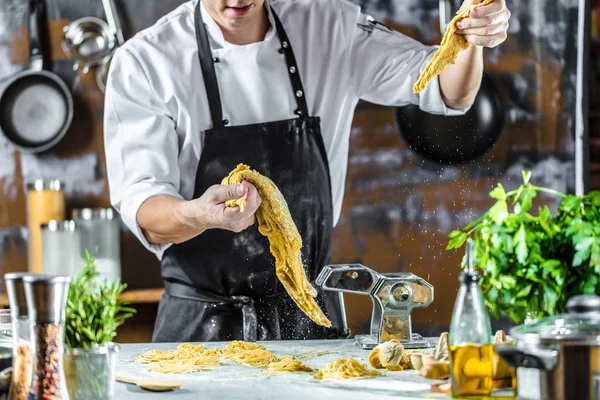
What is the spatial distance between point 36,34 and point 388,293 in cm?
263

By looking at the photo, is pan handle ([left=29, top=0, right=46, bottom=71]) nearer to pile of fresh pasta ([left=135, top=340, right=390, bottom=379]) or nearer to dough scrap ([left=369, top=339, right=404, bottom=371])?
pile of fresh pasta ([left=135, top=340, right=390, bottom=379])

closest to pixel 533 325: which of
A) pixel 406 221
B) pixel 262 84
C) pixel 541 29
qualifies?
pixel 262 84

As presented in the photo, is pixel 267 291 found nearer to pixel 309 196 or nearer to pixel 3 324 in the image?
pixel 309 196

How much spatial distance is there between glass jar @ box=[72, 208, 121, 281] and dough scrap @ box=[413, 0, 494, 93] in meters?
2.02

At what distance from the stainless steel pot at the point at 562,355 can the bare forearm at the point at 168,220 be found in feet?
4.90

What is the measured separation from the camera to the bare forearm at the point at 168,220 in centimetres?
292

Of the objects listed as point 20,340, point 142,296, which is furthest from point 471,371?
point 142,296

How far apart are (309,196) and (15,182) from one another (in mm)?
1765

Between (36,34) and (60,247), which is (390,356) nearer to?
(60,247)

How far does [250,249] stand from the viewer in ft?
10.7

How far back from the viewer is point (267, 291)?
3170 millimetres

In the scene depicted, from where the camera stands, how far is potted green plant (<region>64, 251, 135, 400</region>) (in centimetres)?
159

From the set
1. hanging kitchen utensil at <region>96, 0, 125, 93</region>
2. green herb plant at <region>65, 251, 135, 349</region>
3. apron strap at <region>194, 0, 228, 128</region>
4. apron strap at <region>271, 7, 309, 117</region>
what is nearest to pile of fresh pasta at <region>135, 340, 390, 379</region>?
green herb plant at <region>65, 251, 135, 349</region>

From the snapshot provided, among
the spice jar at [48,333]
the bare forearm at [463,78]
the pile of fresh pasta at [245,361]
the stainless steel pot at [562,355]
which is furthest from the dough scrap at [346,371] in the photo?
the bare forearm at [463,78]
